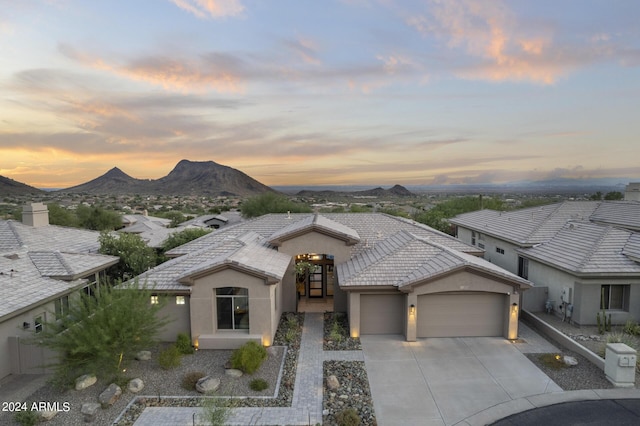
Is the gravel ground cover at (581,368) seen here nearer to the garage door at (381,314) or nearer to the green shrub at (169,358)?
the garage door at (381,314)

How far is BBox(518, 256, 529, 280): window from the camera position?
21263mm

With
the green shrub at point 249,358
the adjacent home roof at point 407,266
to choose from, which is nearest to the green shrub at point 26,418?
the green shrub at point 249,358

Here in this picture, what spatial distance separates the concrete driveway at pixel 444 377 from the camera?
10.5m

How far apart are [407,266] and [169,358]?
1075 centimetres

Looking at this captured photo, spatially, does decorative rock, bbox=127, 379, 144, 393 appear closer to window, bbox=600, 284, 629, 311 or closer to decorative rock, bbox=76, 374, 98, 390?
decorative rock, bbox=76, 374, 98, 390

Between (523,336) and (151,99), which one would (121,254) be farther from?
(523,336)

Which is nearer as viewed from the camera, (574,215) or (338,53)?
(574,215)

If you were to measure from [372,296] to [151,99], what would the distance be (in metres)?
30.2

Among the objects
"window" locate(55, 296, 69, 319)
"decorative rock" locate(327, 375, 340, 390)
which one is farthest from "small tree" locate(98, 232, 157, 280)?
"decorative rock" locate(327, 375, 340, 390)

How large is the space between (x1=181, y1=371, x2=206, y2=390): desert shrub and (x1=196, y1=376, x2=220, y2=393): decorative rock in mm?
342

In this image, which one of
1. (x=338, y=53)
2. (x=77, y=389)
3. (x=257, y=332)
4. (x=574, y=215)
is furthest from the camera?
(x=338, y=53)

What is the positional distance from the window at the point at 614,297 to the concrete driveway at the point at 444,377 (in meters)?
5.88

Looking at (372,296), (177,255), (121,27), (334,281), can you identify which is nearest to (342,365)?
(372,296)

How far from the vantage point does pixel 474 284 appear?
50.3 feet
